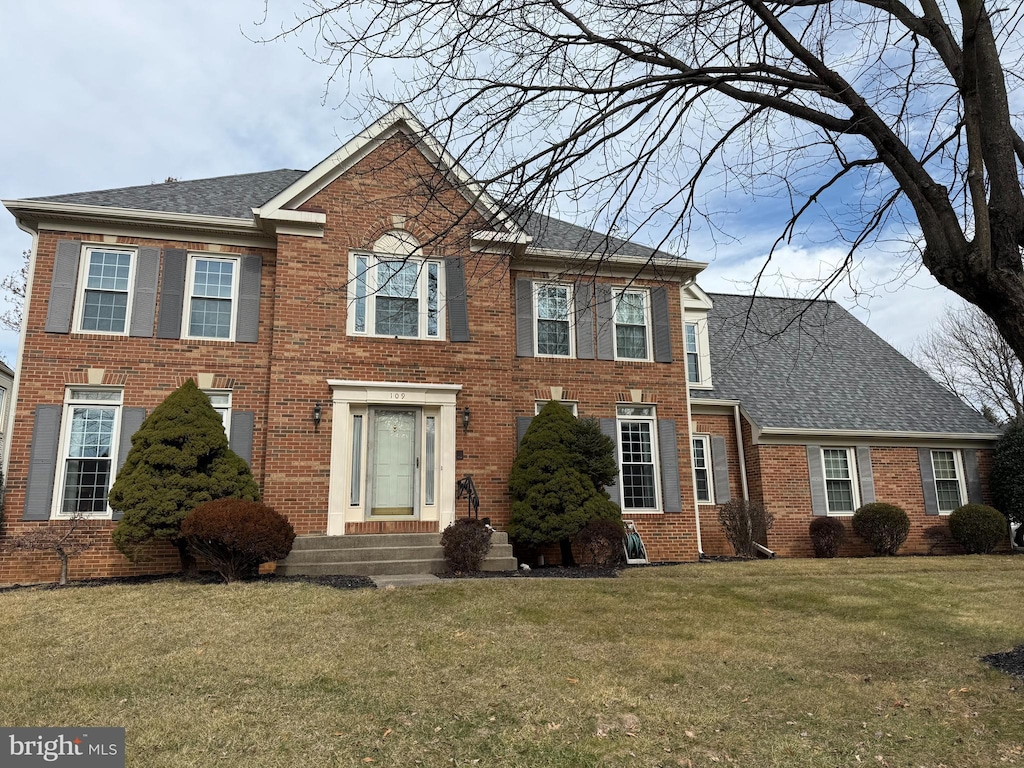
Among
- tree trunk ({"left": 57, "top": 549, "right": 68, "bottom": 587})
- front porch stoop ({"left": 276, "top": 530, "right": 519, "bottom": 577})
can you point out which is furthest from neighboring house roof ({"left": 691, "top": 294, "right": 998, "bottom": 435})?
tree trunk ({"left": 57, "top": 549, "right": 68, "bottom": 587})

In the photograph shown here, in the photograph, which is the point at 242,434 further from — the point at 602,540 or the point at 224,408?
the point at 602,540

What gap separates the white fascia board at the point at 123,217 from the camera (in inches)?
453

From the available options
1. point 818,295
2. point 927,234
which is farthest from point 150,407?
point 927,234

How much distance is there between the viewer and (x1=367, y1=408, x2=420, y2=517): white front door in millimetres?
11984

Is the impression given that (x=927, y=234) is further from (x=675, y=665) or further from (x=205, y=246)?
(x=205, y=246)

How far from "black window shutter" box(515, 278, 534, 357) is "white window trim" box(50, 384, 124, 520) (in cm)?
698

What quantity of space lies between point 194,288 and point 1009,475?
721 inches

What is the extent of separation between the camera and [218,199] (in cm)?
1338

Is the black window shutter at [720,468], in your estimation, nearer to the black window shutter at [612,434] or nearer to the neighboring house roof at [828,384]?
the neighboring house roof at [828,384]

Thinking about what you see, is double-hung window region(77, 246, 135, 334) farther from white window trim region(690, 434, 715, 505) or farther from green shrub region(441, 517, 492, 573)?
white window trim region(690, 434, 715, 505)

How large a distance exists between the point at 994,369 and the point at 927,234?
2692cm

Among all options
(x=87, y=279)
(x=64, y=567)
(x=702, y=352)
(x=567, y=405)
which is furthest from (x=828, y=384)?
(x=64, y=567)

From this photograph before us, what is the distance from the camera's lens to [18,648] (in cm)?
617

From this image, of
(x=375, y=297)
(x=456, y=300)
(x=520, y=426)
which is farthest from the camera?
(x=520, y=426)
